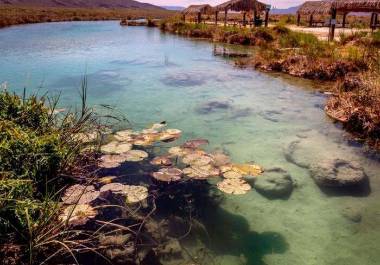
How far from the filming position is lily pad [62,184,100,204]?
3.83m

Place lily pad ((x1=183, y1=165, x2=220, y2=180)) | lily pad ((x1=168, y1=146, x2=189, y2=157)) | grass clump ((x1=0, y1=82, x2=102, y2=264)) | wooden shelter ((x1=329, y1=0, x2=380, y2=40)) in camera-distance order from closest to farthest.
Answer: grass clump ((x1=0, y1=82, x2=102, y2=264)), lily pad ((x1=183, y1=165, x2=220, y2=180)), lily pad ((x1=168, y1=146, x2=189, y2=157)), wooden shelter ((x1=329, y1=0, x2=380, y2=40))

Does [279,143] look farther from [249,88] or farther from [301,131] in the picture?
[249,88]

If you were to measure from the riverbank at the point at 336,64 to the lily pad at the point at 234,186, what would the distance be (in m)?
3.26

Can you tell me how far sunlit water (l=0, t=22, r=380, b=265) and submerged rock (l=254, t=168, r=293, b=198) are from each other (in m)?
0.13

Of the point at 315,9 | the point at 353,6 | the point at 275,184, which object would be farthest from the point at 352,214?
the point at 315,9

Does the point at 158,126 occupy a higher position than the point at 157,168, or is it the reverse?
the point at 158,126

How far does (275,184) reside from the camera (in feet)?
15.9

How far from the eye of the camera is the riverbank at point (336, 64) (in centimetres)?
686

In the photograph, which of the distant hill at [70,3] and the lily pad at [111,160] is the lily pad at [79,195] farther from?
the distant hill at [70,3]

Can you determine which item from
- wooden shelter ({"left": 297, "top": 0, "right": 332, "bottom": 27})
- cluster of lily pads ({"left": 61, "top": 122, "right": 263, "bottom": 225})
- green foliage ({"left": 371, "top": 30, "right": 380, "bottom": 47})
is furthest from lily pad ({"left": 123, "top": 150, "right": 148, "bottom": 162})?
wooden shelter ({"left": 297, "top": 0, "right": 332, "bottom": 27})

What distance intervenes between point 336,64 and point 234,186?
8.14 m

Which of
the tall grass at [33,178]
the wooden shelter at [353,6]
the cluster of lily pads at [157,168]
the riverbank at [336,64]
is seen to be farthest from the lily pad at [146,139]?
the wooden shelter at [353,6]

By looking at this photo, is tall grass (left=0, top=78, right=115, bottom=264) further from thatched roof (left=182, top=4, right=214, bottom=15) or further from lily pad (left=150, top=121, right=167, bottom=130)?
thatched roof (left=182, top=4, right=214, bottom=15)

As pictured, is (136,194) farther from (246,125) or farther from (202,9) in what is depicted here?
(202,9)
